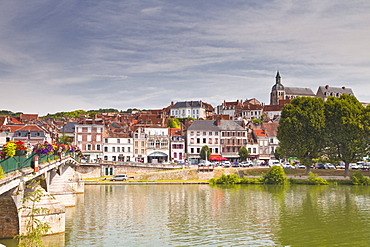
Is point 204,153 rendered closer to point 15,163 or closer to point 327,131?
point 327,131

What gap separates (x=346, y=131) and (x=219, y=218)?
39.9 m

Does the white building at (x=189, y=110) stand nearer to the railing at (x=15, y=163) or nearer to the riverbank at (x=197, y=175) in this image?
the riverbank at (x=197, y=175)

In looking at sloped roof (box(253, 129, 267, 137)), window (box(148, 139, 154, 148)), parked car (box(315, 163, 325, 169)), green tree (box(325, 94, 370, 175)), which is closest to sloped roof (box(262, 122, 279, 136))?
sloped roof (box(253, 129, 267, 137))

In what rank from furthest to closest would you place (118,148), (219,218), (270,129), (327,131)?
(270,129) < (118,148) < (327,131) < (219,218)

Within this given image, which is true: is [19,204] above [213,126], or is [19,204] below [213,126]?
below

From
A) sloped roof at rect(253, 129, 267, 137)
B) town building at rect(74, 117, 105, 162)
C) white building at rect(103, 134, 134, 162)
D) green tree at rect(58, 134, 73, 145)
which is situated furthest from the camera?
sloped roof at rect(253, 129, 267, 137)

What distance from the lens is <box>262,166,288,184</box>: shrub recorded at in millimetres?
68500

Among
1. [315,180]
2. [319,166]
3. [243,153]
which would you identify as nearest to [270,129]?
[243,153]

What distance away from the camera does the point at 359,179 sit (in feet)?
224

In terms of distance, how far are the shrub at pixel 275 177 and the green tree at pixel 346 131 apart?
8.57m

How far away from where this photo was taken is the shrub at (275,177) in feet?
225

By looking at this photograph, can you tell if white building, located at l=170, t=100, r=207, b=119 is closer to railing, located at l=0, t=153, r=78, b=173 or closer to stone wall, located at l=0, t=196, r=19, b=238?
railing, located at l=0, t=153, r=78, b=173

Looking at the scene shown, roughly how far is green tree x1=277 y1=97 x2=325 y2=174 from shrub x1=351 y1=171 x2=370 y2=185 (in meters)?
6.57

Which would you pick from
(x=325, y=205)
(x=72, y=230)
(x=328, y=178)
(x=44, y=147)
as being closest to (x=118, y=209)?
(x=72, y=230)
